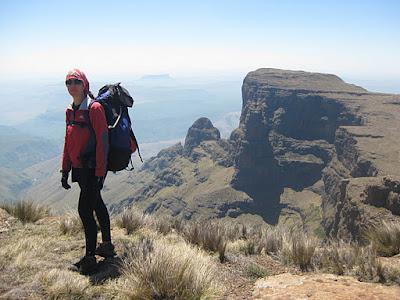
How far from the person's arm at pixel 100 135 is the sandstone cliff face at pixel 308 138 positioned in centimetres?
10445

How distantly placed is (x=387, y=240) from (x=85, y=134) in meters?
6.58

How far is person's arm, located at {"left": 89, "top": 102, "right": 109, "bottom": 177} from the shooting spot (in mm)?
6336

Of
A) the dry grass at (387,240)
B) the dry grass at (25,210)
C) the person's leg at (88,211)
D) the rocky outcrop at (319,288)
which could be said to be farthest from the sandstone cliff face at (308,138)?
the person's leg at (88,211)

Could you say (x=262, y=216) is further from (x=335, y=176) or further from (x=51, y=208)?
(x=51, y=208)

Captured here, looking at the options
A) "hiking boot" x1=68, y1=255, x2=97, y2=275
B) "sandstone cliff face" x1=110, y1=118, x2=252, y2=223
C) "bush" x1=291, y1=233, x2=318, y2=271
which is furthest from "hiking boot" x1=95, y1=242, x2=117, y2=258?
"sandstone cliff face" x1=110, y1=118, x2=252, y2=223

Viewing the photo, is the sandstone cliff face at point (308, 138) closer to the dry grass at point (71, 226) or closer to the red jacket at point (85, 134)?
the dry grass at point (71, 226)

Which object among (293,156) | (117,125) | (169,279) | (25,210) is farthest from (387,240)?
(293,156)

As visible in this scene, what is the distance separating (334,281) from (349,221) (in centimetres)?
6329

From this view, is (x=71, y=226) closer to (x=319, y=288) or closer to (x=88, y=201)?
(x=88, y=201)

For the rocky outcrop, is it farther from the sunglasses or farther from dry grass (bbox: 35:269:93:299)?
the sunglasses

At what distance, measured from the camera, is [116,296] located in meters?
5.34

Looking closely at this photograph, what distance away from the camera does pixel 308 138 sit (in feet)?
548

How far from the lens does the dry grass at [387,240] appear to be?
8281mm

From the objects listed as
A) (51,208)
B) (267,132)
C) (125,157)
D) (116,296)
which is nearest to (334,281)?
(116,296)
